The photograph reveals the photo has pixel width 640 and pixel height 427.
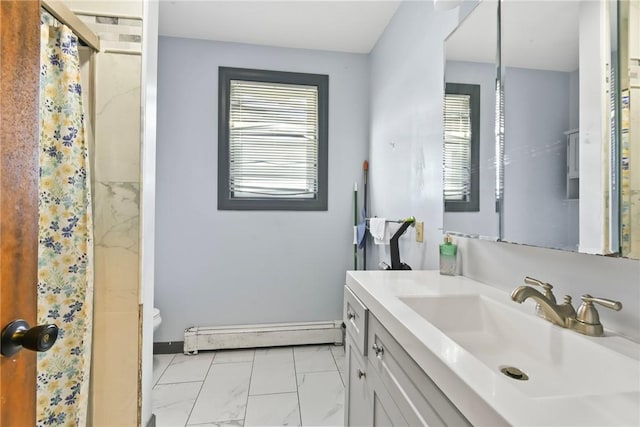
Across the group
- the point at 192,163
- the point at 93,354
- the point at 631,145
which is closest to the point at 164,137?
the point at 192,163

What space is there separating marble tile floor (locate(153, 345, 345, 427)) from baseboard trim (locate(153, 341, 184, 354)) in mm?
43

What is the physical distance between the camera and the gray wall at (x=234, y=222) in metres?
2.55

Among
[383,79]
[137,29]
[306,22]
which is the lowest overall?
[137,29]

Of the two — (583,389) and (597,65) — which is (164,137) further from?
(583,389)

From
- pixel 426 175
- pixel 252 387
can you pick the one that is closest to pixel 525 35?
pixel 426 175

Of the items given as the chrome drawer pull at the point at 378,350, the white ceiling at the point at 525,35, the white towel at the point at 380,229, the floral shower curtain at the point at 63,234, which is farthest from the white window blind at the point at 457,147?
the floral shower curtain at the point at 63,234

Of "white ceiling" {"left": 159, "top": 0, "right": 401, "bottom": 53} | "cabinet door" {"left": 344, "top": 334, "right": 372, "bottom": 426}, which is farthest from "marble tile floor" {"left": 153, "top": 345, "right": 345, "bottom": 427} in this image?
"white ceiling" {"left": 159, "top": 0, "right": 401, "bottom": 53}

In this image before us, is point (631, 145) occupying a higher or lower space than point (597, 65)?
lower

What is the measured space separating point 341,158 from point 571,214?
80.8 inches

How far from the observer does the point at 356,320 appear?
1.25 metres

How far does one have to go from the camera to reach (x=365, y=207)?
2.81 meters

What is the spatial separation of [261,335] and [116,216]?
1.65 meters

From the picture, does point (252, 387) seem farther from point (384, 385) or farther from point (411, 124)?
point (411, 124)

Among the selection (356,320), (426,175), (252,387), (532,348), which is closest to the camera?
(532,348)
